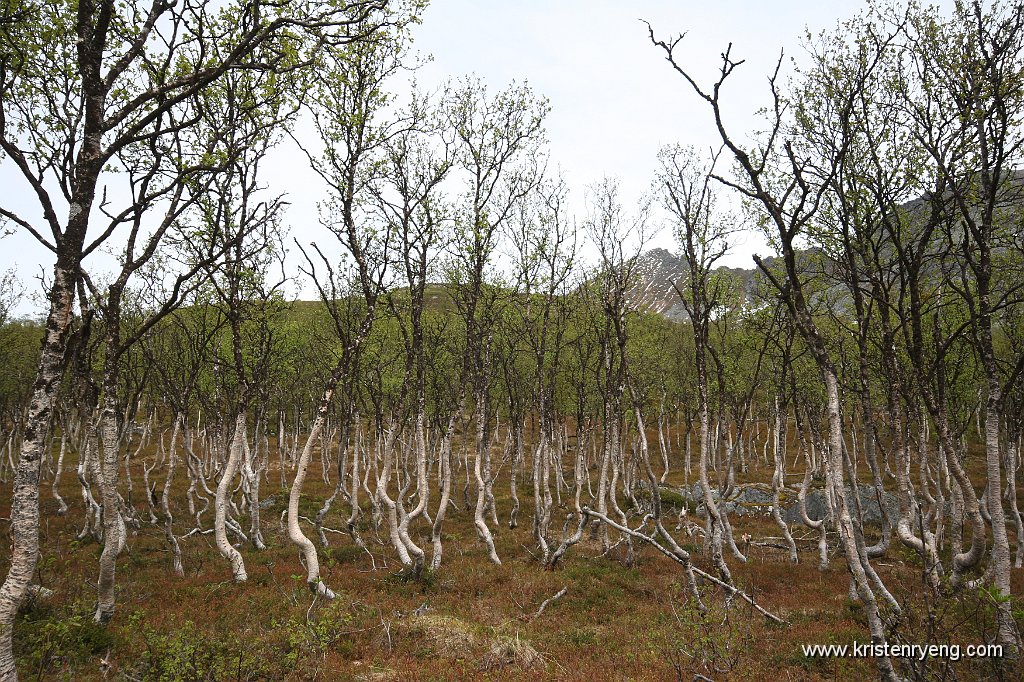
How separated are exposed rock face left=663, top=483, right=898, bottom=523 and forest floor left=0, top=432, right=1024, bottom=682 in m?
7.67

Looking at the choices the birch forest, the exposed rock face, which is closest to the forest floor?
the birch forest

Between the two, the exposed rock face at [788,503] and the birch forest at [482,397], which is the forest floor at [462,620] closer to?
the birch forest at [482,397]

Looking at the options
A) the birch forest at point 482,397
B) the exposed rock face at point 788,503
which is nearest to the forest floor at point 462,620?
the birch forest at point 482,397

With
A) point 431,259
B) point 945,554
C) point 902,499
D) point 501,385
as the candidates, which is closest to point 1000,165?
point 902,499

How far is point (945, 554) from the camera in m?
19.9

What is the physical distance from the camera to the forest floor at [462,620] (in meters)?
9.40

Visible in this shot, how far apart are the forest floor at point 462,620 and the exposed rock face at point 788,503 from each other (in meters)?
7.67

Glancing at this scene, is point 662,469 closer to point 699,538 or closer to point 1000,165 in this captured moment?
point 699,538

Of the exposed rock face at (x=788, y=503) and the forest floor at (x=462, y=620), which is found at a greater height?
the forest floor at (x=462, y=620)

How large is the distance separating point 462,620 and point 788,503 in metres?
25.0

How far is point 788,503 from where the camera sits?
29.8 m

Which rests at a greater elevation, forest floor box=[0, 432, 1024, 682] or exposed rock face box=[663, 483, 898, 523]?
forest floor box=[0, 432, 1024, 682]

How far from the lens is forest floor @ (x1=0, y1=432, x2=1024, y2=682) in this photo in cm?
940

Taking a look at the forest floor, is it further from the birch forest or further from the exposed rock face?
the exposed rock face
